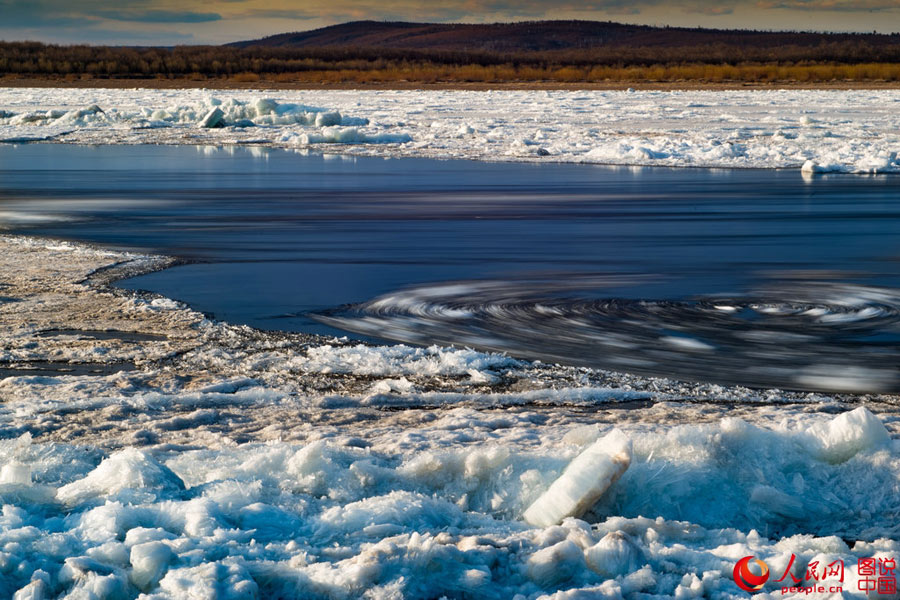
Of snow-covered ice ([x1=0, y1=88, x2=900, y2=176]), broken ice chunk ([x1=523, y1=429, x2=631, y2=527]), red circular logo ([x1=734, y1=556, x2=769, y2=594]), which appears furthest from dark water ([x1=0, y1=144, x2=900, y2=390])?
snow-covered ice ([x1=0, y1=88, x2=900, y2=176])

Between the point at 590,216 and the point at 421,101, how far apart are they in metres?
31.9

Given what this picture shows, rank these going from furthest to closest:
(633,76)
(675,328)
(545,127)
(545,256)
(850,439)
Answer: (633,76), (545,127), (545,256), (675,328), (850,439)

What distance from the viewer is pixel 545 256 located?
32.0ft

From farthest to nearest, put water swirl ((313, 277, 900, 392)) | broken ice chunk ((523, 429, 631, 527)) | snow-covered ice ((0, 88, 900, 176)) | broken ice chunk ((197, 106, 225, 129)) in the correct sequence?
1. broken ice chunk ((197, 106, 225, 129))
2. snow-covered ice ((0, 88, 900, 176))
3. water swirl ((313, 277, 900, 392))
4. broken ice chunk ((523, 429, 631, 527))

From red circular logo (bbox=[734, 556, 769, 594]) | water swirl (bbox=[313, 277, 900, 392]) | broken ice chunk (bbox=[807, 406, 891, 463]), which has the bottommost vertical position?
red circular logo (bbox=[734, 556, 769, 594])

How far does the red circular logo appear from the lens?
3.27m

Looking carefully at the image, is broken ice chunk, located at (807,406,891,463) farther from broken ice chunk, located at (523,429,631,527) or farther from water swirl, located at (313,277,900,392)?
water swirl, located at (313,277,900,392)

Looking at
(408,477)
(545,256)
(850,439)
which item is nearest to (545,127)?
(545,256)

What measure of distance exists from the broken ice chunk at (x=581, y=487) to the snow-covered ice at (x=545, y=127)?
16280 millimetres

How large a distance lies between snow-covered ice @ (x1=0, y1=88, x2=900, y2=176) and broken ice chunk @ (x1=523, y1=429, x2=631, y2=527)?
16280 millimetres

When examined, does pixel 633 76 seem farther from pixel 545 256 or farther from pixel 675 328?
pixel 675 328

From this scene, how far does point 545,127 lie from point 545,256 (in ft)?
63.5

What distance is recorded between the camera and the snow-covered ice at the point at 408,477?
3291mm

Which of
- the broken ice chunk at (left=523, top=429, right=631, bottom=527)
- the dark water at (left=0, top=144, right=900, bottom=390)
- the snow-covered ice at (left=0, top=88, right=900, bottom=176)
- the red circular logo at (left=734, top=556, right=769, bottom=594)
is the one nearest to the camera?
the red circular logo at (left=734, top=556, right=769, bottom=594)
